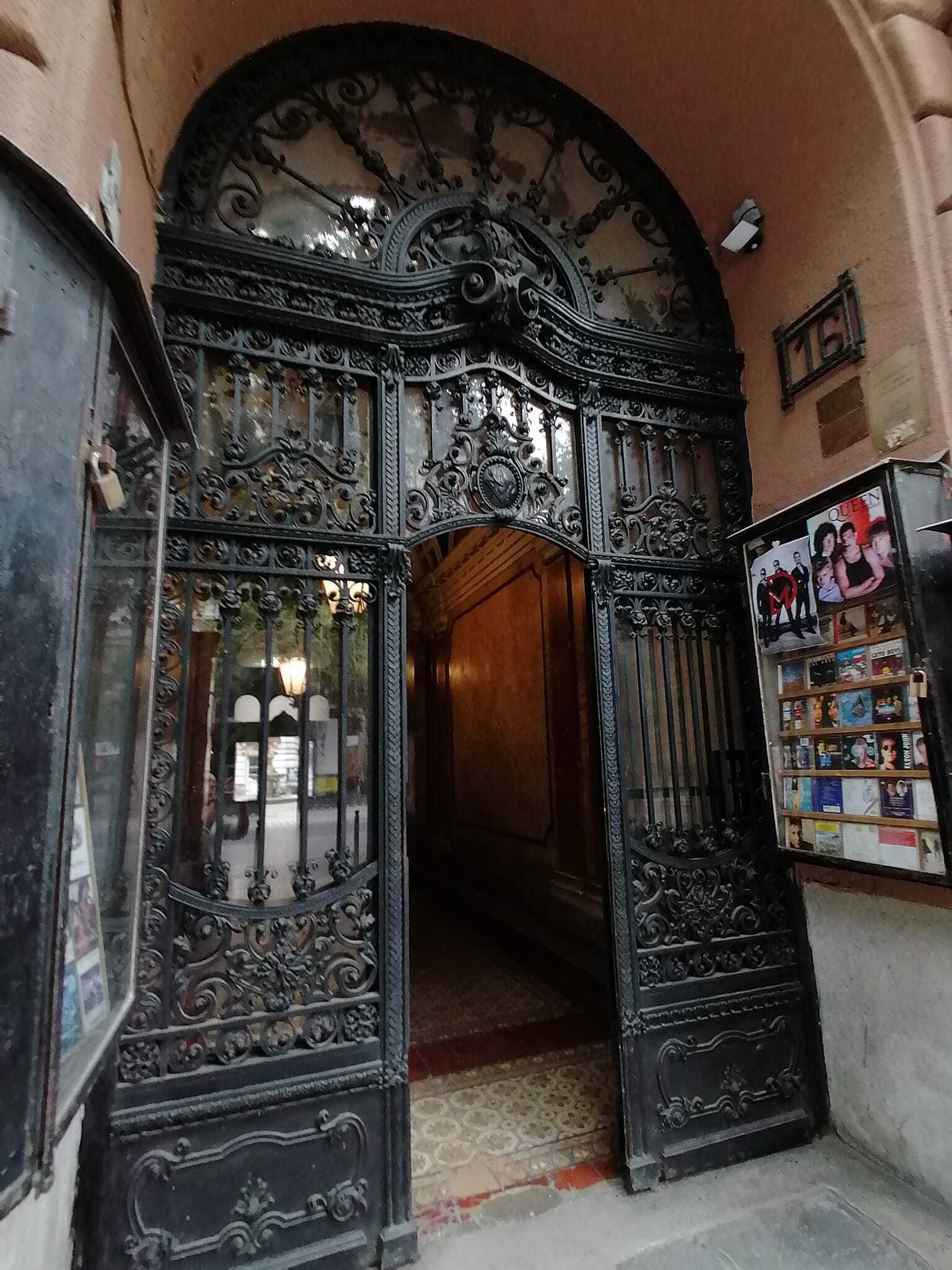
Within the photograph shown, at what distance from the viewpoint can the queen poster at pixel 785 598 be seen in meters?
3.14

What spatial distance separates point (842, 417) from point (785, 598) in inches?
36.8

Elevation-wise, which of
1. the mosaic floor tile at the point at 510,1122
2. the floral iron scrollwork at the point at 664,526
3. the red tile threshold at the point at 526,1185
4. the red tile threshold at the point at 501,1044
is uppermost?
the floral iron scrollwork at the point at 664,526

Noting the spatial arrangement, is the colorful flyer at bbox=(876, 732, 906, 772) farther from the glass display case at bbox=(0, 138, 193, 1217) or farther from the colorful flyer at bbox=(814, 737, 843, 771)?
the glass display case at bbox=(0, 138, 193, 1217)

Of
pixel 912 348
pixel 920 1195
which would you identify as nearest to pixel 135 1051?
pixel 920 1195

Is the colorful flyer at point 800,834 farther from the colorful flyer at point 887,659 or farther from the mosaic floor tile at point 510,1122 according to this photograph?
the mosaic floor tile at point 510,1122

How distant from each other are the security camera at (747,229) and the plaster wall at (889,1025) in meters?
3.47

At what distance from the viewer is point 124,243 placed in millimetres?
2375

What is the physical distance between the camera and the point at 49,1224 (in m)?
1.92

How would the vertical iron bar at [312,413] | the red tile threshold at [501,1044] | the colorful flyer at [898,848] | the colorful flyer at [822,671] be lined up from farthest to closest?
the red tile threshold at [501,1044]
the colorful flyer at [822,671]
the vertical iron bar at [312,413]
the colorful flyer at [898,848]

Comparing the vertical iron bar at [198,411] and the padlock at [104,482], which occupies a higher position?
the vertical iron bar at [198,411]

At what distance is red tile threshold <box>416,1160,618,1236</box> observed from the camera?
2.65 meters

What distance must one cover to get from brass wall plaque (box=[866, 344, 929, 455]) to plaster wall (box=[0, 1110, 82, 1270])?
3.82 m

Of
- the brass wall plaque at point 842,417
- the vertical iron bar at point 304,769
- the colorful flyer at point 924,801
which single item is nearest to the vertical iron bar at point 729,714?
the colorful flyer at point 924,801

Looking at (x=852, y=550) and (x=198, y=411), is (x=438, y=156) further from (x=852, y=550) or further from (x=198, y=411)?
(x=852, y=550)
